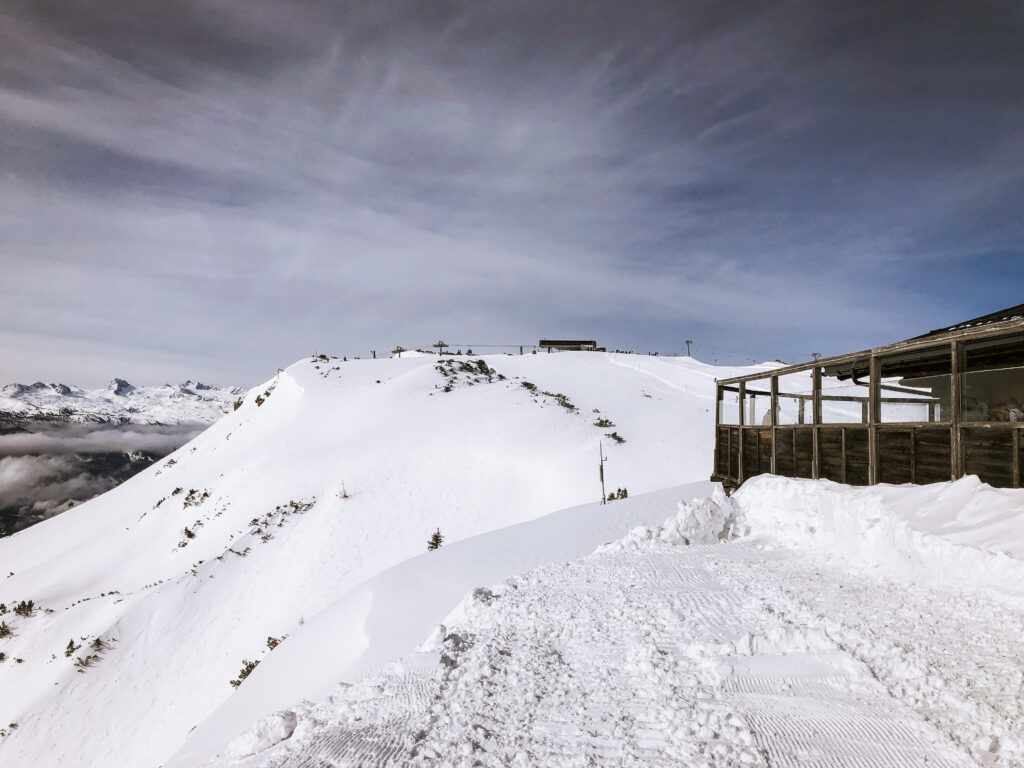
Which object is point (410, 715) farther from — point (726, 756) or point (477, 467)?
point (477, 467)

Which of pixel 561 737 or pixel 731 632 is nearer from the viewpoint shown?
pixel 561 737

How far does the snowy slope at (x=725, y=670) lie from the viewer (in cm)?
296

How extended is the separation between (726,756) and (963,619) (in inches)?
131

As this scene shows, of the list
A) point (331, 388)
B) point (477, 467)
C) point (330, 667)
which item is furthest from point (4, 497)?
point (330, 667)

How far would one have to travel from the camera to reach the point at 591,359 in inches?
1575

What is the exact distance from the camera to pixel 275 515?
19.9m

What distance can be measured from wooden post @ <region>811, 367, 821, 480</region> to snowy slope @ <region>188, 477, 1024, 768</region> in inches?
117

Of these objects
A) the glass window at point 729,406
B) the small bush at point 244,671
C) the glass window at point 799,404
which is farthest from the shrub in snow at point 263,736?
the glass window at point 729,406

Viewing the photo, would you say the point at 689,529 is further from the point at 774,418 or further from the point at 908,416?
the point at 774,418

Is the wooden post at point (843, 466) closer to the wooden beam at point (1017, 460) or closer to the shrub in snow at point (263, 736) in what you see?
the wooden beam at point (1017, 460)

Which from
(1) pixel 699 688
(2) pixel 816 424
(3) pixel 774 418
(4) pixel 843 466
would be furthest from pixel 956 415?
(1) pixel 699 688

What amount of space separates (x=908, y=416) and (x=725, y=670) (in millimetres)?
6782

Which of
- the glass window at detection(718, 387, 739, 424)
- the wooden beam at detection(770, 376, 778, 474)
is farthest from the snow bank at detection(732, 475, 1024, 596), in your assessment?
the glass window at detection(718, 387, 739, 424)

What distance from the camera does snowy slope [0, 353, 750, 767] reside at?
13211 millimetres
